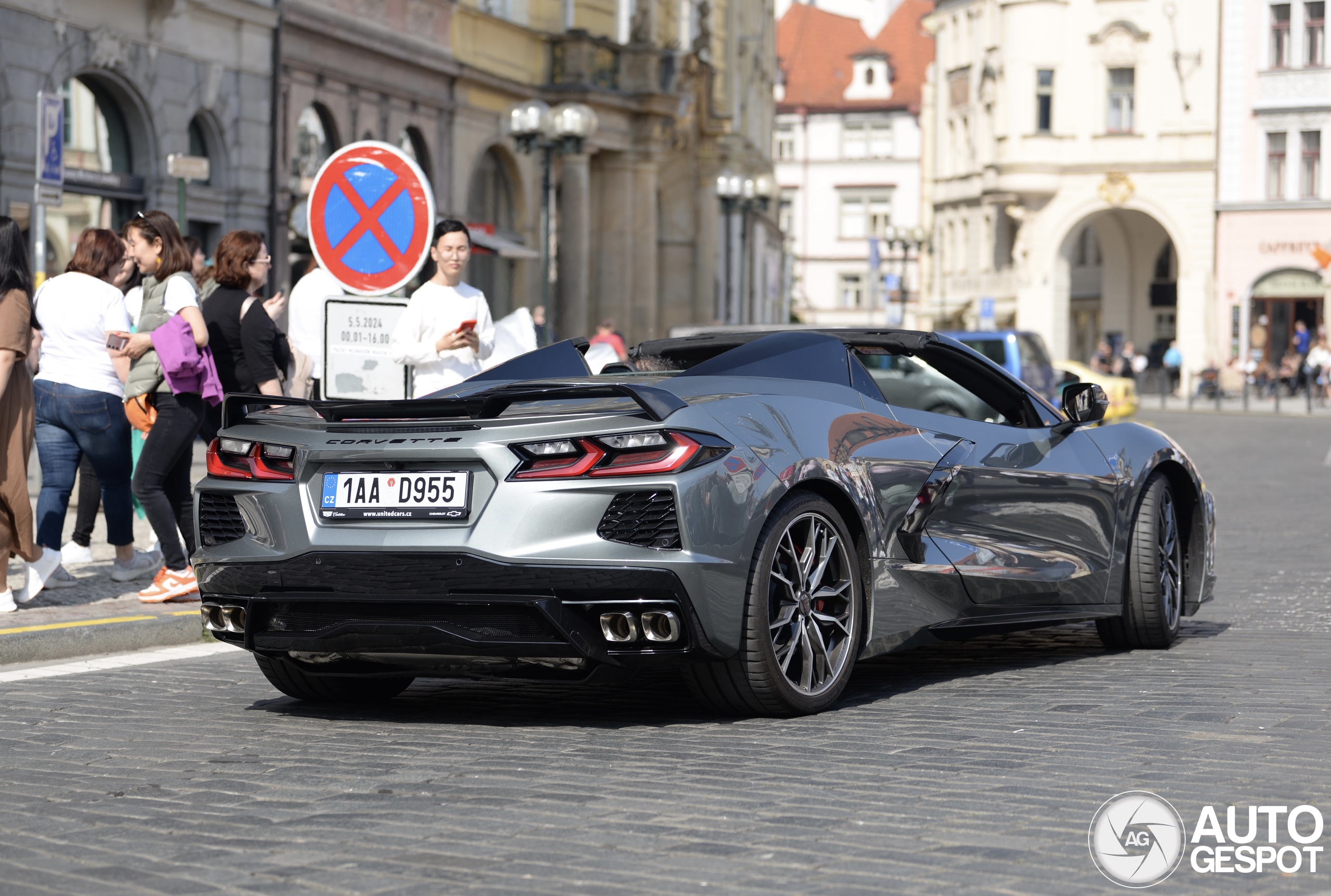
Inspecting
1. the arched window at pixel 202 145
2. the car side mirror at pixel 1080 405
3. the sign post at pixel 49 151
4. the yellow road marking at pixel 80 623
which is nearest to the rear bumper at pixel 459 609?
the car side mirror at pixel 1080 405

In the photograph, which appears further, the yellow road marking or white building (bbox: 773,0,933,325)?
white building (bbox: 773,0,933,325)

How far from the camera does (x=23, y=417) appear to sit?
9109 millimetres

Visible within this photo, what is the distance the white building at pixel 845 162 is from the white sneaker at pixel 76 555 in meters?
96.0

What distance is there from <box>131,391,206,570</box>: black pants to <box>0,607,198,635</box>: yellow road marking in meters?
0.55

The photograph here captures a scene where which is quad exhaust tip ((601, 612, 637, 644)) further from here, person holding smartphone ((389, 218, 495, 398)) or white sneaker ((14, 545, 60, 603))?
white sneaker ((14, 545, 60, 603))

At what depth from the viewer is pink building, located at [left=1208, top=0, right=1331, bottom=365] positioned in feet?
201

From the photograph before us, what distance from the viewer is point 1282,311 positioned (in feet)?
205

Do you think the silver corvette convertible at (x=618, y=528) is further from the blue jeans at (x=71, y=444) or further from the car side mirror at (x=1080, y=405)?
the blue jeans at (x=71, y=444)

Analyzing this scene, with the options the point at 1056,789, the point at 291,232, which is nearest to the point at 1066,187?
the point at 291,232

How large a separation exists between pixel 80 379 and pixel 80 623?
1.54 metres

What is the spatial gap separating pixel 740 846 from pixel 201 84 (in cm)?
2063

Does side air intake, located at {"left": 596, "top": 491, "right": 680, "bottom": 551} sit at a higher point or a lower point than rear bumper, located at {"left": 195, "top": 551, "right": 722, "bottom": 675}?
higher

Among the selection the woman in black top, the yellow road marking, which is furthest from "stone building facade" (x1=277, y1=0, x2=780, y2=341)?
the yellow road marking

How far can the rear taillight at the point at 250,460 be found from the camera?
6.09 metres
